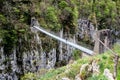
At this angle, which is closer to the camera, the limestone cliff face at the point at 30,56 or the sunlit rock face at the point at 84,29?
the limestone cliff face at the point at 30,56

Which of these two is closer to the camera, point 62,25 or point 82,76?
point 82,76

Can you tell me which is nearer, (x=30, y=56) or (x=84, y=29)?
(x=30, y=56)

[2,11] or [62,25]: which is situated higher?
[2,11]

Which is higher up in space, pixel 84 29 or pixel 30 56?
pixel 30 56

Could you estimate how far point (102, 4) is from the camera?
32.4 meters

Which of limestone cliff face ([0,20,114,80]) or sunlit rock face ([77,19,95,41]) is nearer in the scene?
limestone cliff face ([0,20,114,80])

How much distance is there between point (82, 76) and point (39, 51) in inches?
534

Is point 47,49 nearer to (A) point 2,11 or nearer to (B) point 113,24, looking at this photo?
(A) point 2,11

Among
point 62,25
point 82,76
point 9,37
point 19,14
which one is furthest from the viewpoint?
point 62,25

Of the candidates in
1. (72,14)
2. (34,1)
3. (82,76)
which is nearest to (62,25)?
(72,14)

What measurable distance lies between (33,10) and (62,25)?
3.47 meters

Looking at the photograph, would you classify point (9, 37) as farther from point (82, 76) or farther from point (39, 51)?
point (82, 76)

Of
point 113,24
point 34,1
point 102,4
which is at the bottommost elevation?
point 113,24

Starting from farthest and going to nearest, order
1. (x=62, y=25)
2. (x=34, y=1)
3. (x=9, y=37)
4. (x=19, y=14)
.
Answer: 1. (x=62, y=25)
2. (x=34, y=1)
3. (x=19, y=14)
4. (x=9, y=37)
